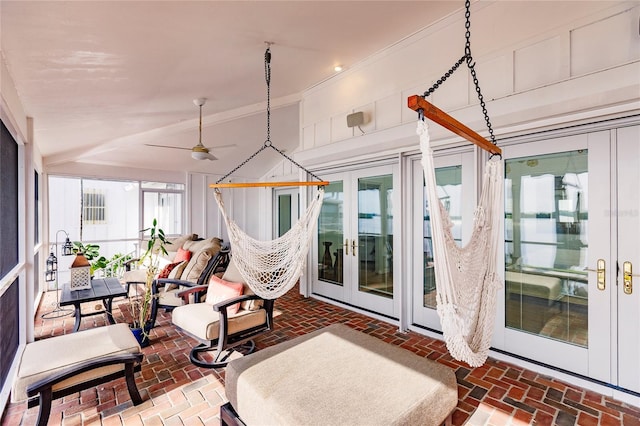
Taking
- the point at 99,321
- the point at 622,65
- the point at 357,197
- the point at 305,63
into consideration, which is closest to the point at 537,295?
the point at 622,65

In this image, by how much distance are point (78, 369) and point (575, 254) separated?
3.55 m

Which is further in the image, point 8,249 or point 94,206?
point 94,206

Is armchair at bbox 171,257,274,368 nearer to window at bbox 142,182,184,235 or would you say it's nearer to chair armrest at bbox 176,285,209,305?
chair armrest at bbox 176,285,209,305

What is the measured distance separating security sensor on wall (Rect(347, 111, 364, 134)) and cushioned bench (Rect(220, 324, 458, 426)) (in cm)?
244

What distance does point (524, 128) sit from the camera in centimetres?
244

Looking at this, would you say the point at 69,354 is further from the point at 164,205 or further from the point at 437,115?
the point at 164,205

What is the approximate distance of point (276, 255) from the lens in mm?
3078

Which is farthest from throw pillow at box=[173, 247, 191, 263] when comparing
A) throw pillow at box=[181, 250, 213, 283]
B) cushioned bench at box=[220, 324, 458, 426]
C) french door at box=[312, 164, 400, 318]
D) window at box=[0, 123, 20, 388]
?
cushioned bench at box=[220, 324, 458, 426]

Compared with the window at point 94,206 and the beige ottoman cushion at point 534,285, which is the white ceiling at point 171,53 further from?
the beige ottoman cushion at point 534,285

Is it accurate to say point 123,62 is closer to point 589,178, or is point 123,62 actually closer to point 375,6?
point 375,6

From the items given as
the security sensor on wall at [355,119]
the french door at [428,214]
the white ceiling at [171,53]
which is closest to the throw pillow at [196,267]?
the white ceiling at [171,53]

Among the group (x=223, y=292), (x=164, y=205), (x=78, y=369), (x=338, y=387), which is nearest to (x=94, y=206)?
(x=164, y=205)

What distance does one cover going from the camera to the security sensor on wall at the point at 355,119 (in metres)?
3.48

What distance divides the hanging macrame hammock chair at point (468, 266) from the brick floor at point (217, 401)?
57 centimetres
